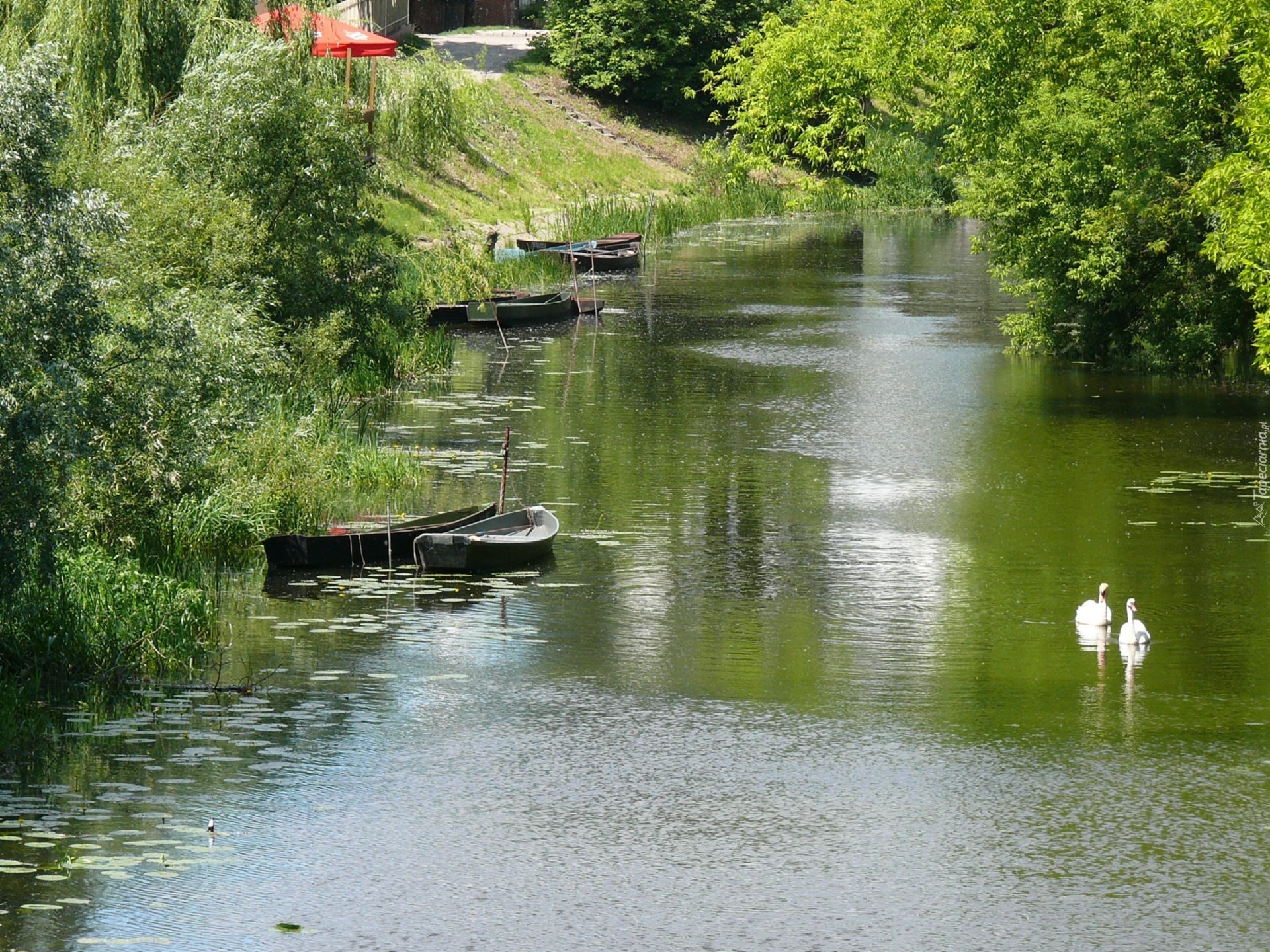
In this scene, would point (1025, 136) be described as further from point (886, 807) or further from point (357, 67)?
point (886, 807)

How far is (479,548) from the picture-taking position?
20906 millimetres

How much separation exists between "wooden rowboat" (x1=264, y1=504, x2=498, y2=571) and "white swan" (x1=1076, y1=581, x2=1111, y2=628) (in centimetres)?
779

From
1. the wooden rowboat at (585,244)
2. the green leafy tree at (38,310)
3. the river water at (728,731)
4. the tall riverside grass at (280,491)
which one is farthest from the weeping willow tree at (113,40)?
the wooden rowboat at (585,244)

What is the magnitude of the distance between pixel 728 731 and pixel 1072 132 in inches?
862

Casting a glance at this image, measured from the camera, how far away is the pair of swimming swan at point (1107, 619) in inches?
710

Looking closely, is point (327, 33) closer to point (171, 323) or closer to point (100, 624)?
point (171, 323)

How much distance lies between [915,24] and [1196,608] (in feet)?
62.0

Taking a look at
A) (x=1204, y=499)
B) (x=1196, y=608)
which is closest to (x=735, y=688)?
(x=1196, y=608)

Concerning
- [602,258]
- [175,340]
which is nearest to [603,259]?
[602,258]

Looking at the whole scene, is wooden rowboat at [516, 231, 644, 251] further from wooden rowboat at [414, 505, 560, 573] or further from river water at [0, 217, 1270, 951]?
wooden rowboat at [414, 505, 560, 573]

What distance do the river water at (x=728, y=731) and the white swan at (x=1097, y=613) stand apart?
15.3 inches

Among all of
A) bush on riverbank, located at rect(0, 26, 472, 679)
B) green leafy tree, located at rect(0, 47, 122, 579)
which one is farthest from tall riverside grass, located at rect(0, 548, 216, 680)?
green leafy tree, located at rect(0, 47, 122, 579)

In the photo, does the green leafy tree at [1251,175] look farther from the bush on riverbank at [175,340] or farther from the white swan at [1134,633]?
the bush on riverbank at [175,340]

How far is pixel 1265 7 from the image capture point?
24.3 metres
